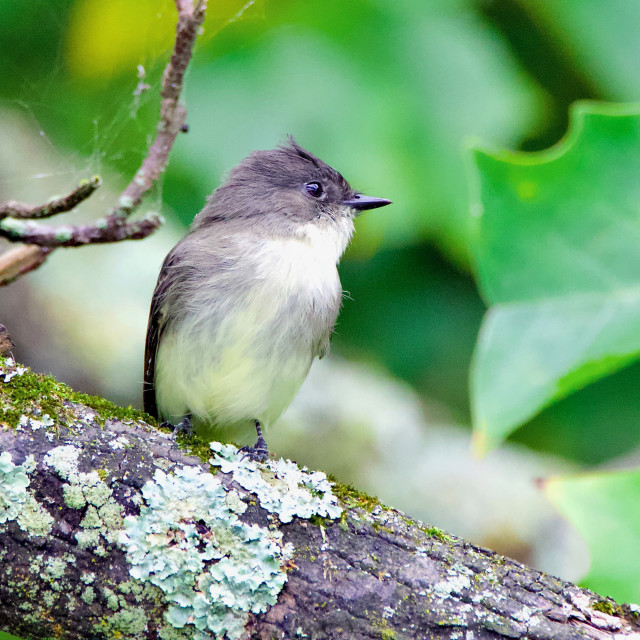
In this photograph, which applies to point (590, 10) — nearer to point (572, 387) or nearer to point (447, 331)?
point (447, 331)

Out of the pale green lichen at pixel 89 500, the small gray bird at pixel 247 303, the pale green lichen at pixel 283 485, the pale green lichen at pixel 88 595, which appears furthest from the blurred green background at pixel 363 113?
the pale green lichen at pixel 88 595

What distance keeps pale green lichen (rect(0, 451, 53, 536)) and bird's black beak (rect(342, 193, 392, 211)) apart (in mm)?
1915

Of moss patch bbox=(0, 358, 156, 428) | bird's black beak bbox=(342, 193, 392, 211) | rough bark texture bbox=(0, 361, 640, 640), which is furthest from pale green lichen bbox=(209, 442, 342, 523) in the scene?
bird's black beak bbox=(342, 193, 392, 211)

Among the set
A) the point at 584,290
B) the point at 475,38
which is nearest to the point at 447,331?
the point at 475,38

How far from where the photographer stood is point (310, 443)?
14.7 ft

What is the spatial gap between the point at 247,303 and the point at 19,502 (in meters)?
1.33

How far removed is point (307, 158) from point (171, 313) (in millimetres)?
968

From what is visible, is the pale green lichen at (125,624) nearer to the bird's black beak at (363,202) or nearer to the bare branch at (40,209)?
the bare branch at (40,209)

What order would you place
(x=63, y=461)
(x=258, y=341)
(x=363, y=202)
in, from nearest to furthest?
(x=63, y=461), (x=258, y=341), (x=363, y=202)

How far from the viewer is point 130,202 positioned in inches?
92.7

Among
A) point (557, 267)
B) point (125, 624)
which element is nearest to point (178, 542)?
point (125, 624)

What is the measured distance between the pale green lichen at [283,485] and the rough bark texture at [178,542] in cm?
3

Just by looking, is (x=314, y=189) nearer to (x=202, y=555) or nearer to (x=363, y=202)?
(x=363, y=202)

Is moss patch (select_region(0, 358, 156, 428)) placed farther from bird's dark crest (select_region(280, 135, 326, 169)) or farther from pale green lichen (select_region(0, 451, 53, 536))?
bird's dark crest (select_region(280, 135, 326, 169))
